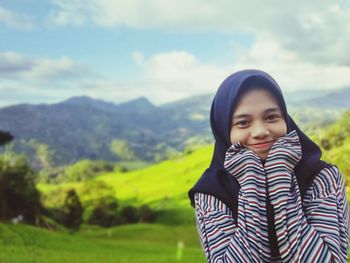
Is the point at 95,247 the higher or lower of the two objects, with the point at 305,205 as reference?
lower

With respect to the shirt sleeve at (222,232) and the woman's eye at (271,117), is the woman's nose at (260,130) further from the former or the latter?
the shirt sleeve at (222,232)

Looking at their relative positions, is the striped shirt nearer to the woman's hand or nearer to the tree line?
the woman's hand

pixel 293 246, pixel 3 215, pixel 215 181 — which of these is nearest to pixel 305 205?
pixel 293 246

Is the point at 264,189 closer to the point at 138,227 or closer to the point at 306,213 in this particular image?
the point at 306,213

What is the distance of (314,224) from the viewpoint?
2.00 metres

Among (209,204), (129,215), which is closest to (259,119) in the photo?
(209,204)

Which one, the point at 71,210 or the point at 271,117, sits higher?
the point at 271,117

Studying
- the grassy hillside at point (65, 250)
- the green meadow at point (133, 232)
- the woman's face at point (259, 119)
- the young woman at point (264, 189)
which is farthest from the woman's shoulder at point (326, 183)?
the grassy hillside at point (65, 250)

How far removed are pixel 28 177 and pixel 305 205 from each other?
124 ft

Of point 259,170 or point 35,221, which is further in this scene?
point 35,221

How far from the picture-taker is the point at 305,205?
81.7 inches

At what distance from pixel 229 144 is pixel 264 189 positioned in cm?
30

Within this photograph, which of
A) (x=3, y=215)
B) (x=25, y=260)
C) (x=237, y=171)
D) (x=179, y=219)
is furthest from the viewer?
(x=179, y=219)

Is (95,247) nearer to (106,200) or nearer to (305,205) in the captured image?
(305,205)
